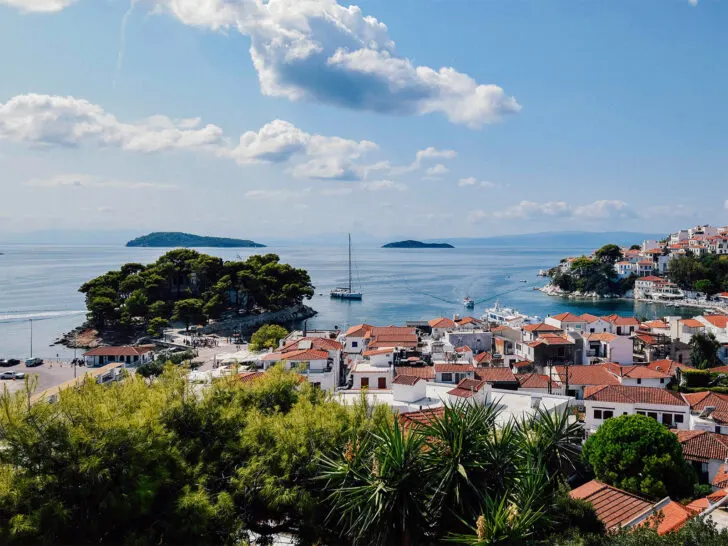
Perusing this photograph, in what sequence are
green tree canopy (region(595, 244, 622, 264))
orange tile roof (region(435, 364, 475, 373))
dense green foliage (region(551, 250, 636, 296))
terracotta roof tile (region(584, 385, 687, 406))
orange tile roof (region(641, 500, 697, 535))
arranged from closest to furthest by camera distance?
orange tile roof (region(641, 500, 697, 535)), terracotta roof tile (region(584, 385, 687, 406)), orange tile roof (region(435, 364, 475, 373)), dense green foliage (region(551, 250, 636, 296)), green tree canopy (region(595, 244, 622, 264))

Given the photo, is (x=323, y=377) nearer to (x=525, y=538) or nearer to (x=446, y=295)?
(x=525, y=538)

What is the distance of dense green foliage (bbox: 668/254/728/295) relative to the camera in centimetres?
6919

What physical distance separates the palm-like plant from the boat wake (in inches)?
2197

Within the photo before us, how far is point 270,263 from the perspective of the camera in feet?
182

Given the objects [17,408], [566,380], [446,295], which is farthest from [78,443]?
[446,295]

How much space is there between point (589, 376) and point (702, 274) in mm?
59408

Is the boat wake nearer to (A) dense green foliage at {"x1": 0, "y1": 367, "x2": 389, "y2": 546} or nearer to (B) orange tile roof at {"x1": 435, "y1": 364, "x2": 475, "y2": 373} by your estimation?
(B) orange tile roof at {"x1": 435, "y1": 364, "x2": 475, "y2": 373}

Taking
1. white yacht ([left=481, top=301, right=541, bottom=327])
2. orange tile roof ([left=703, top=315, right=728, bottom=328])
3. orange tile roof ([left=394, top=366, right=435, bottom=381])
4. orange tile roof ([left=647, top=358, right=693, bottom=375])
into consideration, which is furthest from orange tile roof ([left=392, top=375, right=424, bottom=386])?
orange tile roof ([left=703, top=315, right=728, bottom=328])

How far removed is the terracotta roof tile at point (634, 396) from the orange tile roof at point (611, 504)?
656 cm

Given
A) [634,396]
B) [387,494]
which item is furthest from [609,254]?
[387,494]

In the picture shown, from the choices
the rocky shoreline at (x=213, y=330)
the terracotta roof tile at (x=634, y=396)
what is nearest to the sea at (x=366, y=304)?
the rocky shoreline at (x=213, y=330)

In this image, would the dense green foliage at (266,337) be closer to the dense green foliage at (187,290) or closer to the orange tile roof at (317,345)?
the orange tile roof at (317,345)

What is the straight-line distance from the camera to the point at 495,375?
2195 centimetres

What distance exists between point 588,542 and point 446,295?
7015cm
